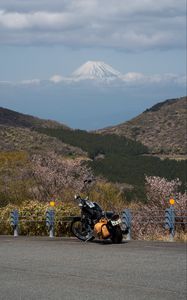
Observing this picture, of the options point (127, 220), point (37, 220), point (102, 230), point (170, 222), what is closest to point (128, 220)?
point (127, 220)

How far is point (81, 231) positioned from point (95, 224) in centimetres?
112

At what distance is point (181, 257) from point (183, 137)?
8769 cm

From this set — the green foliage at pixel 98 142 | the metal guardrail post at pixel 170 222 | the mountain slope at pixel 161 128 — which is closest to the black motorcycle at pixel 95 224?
the metal guardrail post at pixel 170 222

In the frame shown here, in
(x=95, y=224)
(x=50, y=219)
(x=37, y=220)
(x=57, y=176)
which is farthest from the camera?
(x=57, y=176)

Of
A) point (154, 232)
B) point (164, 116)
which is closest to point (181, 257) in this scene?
point (154, 232)

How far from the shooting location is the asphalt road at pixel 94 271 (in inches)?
415

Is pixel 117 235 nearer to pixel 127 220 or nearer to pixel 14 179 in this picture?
pixel 127 220

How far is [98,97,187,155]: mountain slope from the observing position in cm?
9881

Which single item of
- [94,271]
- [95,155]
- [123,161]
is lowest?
[94,271]

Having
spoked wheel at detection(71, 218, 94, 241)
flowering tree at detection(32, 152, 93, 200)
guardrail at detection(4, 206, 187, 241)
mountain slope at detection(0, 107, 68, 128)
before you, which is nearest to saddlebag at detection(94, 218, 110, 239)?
spoked wheel at detection(71, 218, 94, 241)

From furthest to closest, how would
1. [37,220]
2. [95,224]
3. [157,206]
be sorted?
[157,206], [37,220], [95,224]

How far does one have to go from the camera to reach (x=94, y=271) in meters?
12.8

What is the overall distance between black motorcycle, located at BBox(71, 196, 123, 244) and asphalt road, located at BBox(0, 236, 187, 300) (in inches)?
14.5

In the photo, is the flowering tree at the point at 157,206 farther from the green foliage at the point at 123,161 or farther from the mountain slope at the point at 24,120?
the mountain slope at the point at 24,120
